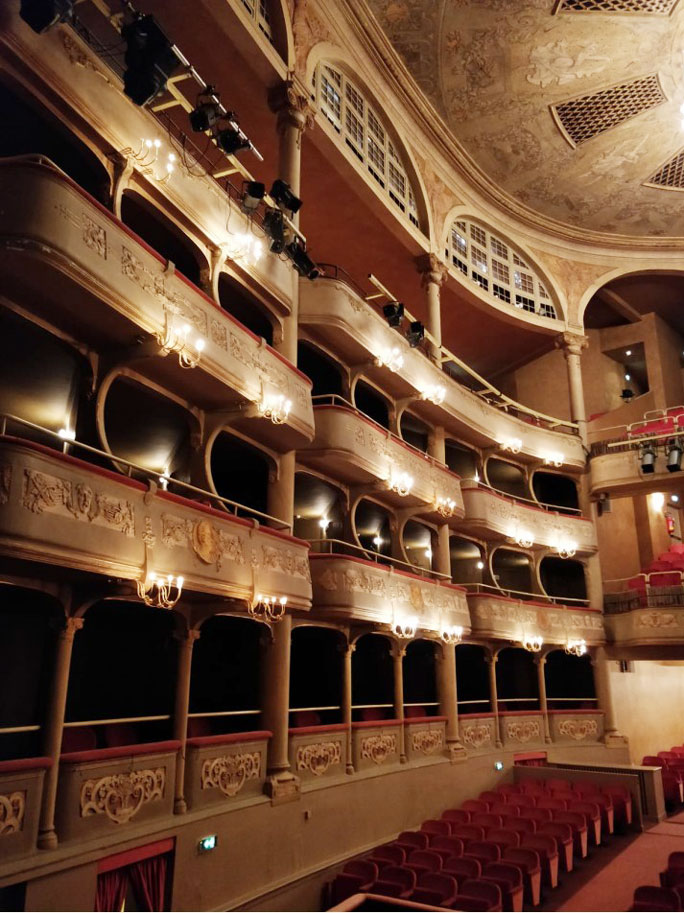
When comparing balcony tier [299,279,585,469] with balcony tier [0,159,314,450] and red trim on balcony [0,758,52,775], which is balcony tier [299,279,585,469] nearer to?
balcony tier [0,159,314,450]

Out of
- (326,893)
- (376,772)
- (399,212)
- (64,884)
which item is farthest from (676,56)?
(64,884)

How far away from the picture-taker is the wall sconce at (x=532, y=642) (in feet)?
52.7

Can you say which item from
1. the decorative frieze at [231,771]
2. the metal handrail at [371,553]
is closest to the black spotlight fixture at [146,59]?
the metal handrail at [371,553]

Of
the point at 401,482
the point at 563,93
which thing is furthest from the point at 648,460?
the point at 563,93

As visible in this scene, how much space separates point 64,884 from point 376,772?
6198 mm

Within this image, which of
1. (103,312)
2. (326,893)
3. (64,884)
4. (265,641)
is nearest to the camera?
(64,884)

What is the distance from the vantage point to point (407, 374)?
47.4 ft

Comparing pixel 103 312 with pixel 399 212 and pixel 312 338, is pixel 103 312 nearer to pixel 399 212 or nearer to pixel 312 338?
pixel 312 338

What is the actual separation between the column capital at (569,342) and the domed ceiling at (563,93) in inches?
147

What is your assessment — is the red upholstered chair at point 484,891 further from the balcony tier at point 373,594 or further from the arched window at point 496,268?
the arched window at point 496,268

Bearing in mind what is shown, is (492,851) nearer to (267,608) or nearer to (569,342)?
(267,608)

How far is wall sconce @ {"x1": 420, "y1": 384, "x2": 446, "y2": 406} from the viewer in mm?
15031

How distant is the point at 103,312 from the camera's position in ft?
24.8

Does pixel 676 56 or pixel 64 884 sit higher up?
pixel 676 56
